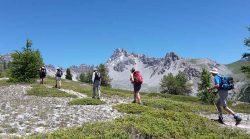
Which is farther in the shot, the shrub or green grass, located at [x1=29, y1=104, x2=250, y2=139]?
the shrub

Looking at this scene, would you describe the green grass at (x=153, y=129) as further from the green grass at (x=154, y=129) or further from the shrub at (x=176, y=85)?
the shrub at (x=176, y=85)

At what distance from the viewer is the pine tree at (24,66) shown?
54.7 metres

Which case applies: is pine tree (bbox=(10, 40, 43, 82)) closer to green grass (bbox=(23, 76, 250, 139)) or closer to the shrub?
green grass (bbox=(23, 76, 250, 139))

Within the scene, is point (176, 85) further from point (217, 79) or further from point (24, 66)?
point (217, 79)

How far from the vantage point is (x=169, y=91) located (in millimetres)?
144375

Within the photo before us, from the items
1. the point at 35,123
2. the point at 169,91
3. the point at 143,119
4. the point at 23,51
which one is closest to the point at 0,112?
the point at 35,123

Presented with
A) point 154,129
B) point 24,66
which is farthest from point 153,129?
point 24,66

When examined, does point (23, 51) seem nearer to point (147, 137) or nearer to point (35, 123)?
point (35, 123)

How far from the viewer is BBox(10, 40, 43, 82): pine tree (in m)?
54.7

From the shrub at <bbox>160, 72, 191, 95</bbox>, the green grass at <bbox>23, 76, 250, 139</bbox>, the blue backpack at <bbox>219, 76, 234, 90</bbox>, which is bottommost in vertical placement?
the green grass at <bbox>23, 76, 250, 139</bbox>

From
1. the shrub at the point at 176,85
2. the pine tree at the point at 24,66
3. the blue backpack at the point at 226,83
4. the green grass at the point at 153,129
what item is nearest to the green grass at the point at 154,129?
the green grass at the point at 153,129

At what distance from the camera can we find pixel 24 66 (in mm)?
54875

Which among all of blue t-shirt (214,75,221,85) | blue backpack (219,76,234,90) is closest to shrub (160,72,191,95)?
blue t-shirt (214,75,221,85)

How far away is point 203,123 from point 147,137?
15.7ft
